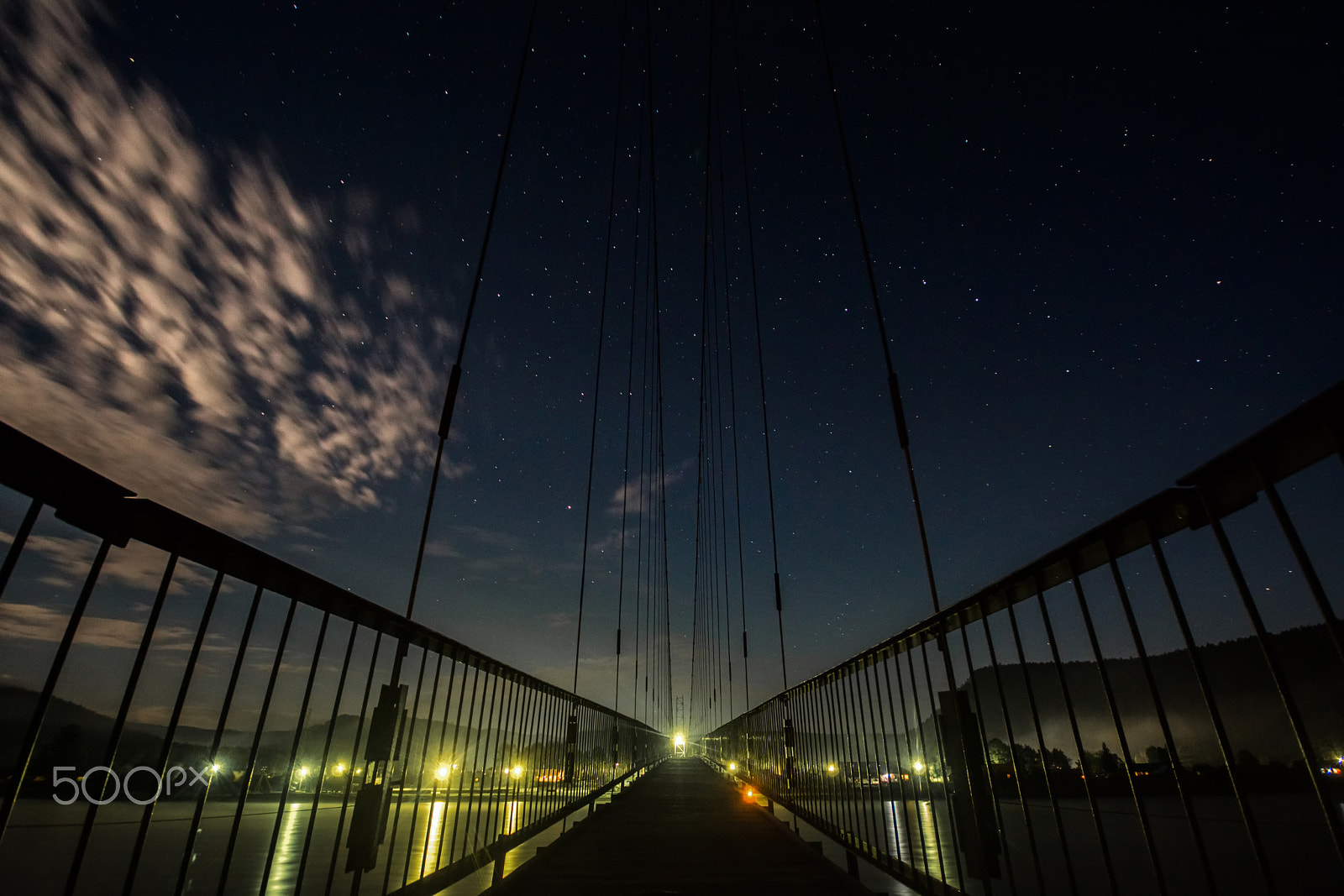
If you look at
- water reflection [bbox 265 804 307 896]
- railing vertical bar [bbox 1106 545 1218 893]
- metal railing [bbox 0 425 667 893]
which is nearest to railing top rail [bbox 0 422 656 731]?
metal railing [bbox 0 425 667 893]

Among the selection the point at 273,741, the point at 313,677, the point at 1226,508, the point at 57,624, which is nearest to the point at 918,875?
the point at 1226,508

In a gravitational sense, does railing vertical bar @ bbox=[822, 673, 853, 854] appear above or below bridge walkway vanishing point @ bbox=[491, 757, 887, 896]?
above

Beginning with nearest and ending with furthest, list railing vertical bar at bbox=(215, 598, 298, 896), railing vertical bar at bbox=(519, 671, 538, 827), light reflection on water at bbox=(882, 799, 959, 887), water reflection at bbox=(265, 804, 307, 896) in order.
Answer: railing vertical bar at bbox=(215, 598, 298, 896) → light reflection on water at bbox=(882, 799, 959, 887) → railing vertical bar at bbox=(519, 671, 538, 827) → water reflection at bbox=(265, 804, 307, 896)

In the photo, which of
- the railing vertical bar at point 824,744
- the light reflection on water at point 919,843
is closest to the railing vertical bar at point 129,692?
the light reflection on water at point 919,843

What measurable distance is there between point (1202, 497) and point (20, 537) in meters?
2.54

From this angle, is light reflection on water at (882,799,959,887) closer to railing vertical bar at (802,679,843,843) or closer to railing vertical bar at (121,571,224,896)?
railing vertical bar at (802,679,843,843)

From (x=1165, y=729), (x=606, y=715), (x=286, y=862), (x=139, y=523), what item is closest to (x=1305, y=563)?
(x=1165, y=729)

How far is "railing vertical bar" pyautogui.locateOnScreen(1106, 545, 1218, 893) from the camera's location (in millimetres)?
Answer: 1331

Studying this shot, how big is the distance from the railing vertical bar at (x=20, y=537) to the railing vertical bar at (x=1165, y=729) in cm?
245

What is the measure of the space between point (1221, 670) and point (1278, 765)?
26.7 metres

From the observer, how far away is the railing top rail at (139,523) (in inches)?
47.9

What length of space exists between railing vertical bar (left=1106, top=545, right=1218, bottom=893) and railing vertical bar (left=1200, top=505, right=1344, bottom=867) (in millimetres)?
208

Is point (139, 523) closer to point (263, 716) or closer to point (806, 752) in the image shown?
point (263, 716)

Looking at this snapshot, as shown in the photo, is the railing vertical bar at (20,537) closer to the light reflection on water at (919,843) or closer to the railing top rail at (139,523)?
the railing top rail at (139,523)
